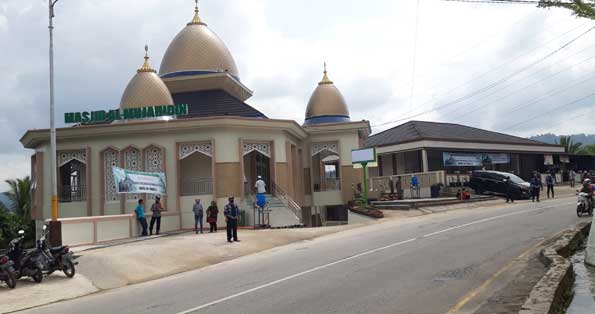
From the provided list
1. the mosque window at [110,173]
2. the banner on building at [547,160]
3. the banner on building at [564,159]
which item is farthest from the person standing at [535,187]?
the banner on building at [564,159]

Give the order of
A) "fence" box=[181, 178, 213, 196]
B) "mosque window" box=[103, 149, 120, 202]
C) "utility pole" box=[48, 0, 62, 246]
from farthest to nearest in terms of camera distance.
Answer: "mosque window" box=[103, 149, 120, 202], "fence" box=[181, 178, 213, 196], "utility pole" box=[48, 0, 62, 246]

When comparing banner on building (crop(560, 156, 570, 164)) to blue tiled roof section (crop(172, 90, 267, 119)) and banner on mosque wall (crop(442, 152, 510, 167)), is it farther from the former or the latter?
blue tiled roof section (crop(172, 90, 267, 119))

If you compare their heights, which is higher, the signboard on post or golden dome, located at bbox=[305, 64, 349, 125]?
golden dome, located at bbox=[305, 64, 349, 125]

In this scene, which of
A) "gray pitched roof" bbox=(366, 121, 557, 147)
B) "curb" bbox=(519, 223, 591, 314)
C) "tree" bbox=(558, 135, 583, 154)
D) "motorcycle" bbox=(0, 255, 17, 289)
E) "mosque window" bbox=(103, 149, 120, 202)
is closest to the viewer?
"curb" bbox=(519, 223, 591, 314)

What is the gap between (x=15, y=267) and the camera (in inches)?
494

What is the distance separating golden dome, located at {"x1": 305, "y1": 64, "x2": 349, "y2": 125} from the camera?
37.5 meters

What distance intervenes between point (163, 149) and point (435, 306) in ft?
64.9

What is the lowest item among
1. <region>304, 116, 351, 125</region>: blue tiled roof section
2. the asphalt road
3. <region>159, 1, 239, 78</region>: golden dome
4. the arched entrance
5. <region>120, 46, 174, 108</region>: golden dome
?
the asphalt road

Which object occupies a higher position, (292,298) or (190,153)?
(190,153)

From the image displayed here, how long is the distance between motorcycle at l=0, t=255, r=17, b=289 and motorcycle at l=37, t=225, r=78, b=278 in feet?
3.20

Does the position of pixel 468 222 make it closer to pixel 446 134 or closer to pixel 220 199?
pixel 220 199

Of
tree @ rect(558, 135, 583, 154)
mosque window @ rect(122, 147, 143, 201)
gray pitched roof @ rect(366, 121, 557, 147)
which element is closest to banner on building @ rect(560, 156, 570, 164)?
gray pitched roof @ rect(366, 121, 557, 147)

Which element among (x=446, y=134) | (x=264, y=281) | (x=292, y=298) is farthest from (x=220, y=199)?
(x=446, y=134)

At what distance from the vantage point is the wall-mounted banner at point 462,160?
40031 millimetres
